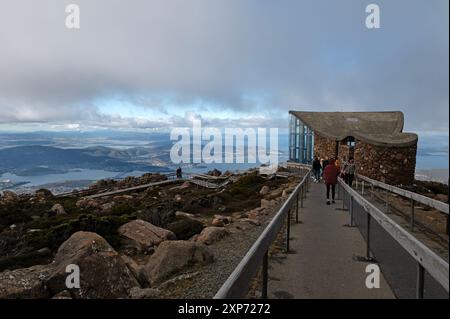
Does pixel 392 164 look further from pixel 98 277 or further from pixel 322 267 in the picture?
pixel 98 277

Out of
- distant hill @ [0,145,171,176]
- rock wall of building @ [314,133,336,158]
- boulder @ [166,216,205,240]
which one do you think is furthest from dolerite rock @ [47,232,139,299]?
distant hill @ [0,145,171,176]

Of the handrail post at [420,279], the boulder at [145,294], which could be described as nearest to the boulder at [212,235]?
the boulder at [145,294]

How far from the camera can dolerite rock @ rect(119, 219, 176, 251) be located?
12602 millimetres

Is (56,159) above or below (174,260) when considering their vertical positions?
below

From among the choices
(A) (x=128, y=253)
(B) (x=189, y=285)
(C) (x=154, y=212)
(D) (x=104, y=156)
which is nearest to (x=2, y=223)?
(C) (x=154, y=212)

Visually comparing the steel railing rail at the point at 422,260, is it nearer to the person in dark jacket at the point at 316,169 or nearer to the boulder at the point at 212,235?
the boulder at the point at 212,235

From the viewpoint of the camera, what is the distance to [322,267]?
5957mm

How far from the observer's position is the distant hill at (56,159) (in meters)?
129

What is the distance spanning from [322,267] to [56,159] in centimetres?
16696

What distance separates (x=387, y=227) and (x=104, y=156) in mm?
153172

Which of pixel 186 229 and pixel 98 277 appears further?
pixel 186 229

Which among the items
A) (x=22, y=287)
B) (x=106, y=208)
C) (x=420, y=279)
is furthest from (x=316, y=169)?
(x=420, y=279)

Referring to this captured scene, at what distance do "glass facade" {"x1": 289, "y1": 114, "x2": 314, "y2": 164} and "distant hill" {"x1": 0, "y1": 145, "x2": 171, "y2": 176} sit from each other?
82.4 metres

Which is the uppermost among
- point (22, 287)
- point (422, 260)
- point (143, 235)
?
point (422, 260)
